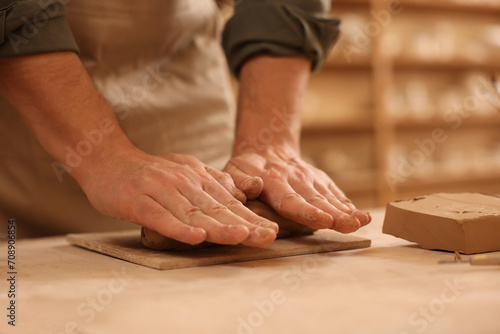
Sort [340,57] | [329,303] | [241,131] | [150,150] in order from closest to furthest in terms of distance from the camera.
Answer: [329,303] → [241,131] → [150,150] → [340,57]

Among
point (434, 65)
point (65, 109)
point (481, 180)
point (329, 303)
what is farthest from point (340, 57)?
point (329, 303)

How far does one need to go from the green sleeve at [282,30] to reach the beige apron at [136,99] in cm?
17

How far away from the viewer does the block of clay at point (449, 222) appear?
27.1 inches

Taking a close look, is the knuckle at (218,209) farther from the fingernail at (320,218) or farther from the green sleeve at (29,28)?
the green sleeve at (29,28)

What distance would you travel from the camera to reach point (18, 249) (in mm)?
880

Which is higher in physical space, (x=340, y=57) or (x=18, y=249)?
(x=340, y=57)

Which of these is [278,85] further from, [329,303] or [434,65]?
[434,65]

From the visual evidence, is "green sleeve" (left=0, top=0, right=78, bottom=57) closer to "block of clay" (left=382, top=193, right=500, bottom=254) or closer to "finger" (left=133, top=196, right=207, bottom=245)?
"finger" (left=133, top=196, right=207, bottom=245)

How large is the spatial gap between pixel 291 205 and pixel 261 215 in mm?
52

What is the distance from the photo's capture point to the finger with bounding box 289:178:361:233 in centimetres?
77

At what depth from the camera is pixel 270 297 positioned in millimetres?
522

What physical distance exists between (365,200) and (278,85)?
2776 millimetres

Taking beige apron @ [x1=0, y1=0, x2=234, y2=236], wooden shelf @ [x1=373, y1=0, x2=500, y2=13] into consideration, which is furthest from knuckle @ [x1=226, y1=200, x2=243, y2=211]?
wooden shelf @ [x1=373, y1=0, x2=500, y2=13]

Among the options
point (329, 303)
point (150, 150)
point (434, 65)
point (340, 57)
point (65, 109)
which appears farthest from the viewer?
point (434, 65)
